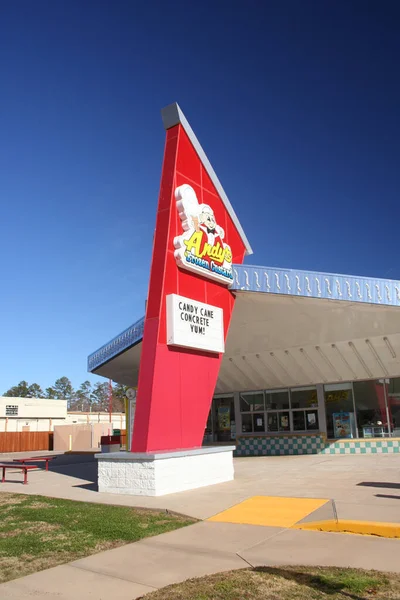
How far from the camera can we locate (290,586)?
16.4 feet

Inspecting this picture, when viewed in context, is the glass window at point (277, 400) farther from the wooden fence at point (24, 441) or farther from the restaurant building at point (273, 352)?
the wooden fence at point (24, 441)

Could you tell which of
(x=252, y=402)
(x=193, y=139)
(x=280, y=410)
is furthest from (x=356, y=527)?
(x=252, y=402)

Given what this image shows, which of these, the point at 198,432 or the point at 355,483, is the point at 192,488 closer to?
the point at 198,432

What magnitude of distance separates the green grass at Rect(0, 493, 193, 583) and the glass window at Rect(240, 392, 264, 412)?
15941 mm

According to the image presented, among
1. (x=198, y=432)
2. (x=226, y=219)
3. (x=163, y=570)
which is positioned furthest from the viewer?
(x=226, y=219)

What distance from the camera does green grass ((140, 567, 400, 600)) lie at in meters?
4.68

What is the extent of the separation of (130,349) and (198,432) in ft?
33.7

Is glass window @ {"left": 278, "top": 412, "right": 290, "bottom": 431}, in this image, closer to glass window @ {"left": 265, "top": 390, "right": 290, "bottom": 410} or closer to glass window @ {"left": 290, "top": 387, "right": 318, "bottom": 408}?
glass window @ {"left": 265, "top": 390, "right": 290, "bottom": 410}

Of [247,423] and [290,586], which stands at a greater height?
[247,423]

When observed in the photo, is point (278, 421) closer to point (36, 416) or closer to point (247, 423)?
point (247, 423)

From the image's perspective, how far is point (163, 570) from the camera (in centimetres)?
576

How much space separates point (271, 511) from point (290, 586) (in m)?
4.00

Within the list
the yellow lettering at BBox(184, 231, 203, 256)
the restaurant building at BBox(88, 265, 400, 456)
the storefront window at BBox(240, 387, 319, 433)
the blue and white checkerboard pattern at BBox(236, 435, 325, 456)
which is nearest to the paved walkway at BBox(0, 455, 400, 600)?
the yellow lettering at BBox(184, 231, 203, 256)

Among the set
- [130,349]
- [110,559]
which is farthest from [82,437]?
[110,559]
